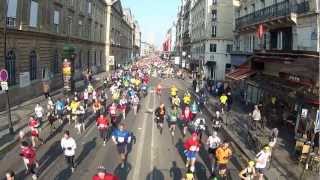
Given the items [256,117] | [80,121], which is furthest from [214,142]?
[80,121]

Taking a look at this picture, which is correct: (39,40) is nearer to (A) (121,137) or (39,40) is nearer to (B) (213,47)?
(A) (121,137)

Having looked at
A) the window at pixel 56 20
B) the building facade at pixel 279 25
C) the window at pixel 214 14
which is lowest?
the building facade at pixel 279 25

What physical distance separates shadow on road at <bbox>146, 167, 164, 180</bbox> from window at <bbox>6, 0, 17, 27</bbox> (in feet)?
68.1

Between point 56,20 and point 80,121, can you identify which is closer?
point 80,121

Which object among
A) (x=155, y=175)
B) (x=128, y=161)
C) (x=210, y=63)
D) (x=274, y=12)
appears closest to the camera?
(x=155, y=175)

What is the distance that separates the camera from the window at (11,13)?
111ft

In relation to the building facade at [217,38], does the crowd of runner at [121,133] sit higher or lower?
lower

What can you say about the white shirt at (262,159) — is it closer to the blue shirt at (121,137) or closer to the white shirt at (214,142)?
the white shirt at (214,142)

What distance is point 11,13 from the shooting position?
3419cm

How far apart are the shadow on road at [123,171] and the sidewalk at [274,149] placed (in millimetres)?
4967

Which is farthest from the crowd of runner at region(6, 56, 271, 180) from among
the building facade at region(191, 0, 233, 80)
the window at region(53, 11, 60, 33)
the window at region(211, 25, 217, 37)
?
the window at region(211, 25, 217, 37)

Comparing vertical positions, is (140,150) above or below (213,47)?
below

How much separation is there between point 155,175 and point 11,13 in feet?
72.5

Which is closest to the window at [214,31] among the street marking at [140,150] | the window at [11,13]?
the window at [11,13]
